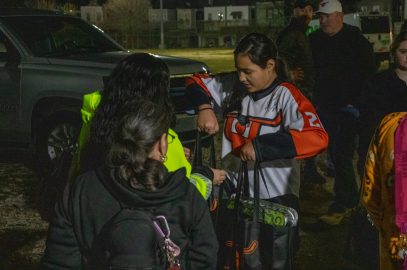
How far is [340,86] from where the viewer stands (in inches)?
233

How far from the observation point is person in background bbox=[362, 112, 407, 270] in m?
2.40

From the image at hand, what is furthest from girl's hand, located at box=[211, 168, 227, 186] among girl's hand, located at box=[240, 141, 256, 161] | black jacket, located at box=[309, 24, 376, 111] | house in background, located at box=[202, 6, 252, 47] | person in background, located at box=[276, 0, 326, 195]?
Answer: house in background, located at box=[202, 6, 252, 47]

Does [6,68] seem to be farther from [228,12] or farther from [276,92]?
[228,12]

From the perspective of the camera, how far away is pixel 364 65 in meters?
5.85

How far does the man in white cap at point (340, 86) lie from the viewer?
5.69 metres

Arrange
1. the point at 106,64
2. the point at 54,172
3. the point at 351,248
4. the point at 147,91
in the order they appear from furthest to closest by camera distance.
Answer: the point at 106,64 < the point at 54,172 < the point at 351,248 < the point at 147,91

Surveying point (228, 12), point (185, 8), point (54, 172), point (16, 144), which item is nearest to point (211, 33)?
point (228, 12)

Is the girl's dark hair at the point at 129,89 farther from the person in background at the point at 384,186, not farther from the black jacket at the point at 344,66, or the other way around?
the black jacket at the point at 344,66

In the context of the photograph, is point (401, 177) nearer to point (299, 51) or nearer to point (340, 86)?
point (340, 86)

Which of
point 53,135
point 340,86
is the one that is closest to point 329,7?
point 340,86

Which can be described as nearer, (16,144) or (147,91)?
(147,91)

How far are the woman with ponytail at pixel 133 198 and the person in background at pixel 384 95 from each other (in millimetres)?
2111

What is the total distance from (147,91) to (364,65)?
3.79 m

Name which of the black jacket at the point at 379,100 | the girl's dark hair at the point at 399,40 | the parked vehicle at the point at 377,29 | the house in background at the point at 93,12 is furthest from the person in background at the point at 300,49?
the house in background at the point at 93,12
